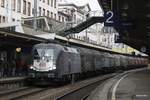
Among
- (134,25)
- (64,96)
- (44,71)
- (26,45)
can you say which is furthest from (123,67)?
(64,96)

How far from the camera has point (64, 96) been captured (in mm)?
24844

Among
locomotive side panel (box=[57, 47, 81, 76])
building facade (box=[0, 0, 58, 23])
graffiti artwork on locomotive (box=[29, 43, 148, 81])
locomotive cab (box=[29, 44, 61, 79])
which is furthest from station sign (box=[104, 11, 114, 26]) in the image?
building facade (box=[0, 0, 58, 23])

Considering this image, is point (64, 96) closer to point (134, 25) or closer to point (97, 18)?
point (134, 25)

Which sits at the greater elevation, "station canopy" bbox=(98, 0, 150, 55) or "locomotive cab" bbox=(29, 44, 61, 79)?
"station canopy" bbox=(98, 0, 150, 55)

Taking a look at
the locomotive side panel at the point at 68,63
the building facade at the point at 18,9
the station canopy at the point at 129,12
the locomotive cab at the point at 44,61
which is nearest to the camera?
the station canopy at the point at 129,12

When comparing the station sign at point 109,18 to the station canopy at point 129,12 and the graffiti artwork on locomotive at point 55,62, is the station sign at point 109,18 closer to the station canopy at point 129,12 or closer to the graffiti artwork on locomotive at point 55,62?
the station canopy at point 129,12

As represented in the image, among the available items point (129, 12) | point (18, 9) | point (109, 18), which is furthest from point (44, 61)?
point (18, 9)

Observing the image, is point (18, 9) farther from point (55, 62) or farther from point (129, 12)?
point (55, 62)

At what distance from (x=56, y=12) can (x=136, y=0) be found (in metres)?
66.0

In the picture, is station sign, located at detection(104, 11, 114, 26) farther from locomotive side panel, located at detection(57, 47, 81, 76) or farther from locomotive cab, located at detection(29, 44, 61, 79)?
locomotive cab, located at detection(29, 44, 61, 79)

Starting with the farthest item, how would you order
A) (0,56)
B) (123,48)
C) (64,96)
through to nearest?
1. (123,48)
2. (0,56)
3. (64,96)

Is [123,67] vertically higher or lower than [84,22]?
lower

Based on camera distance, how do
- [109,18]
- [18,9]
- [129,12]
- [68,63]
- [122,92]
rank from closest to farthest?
[122,92] < [68,63] < [129,12] < [109,18] < [18,9]

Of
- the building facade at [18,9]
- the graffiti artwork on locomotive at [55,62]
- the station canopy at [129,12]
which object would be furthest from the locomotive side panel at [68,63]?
the building facade at [18,9]
